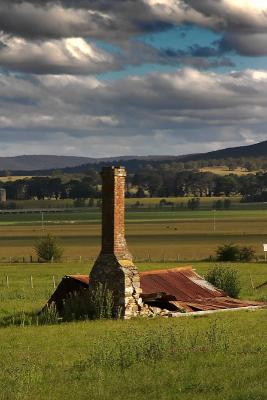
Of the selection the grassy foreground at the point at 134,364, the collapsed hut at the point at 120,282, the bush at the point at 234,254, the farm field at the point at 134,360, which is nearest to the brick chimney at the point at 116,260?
the collapsed hut at the point at 120,282

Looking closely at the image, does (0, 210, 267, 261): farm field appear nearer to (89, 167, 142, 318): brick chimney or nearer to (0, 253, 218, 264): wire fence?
(0, 253, 218, 264): wire fence

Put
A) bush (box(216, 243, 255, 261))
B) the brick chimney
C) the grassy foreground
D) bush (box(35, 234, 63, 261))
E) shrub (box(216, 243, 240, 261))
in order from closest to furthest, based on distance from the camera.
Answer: the grassy foreground, the brick chimney, shrub (box(216, 243, 240, 261)), bush (box(216, 243, 255, 261)), bush (box(35, 234, 63, 261))

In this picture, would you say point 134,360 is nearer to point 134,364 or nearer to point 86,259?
point 134,364

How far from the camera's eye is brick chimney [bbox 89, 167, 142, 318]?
94.3 feet

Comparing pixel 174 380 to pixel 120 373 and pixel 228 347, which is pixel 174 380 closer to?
pixel 120 373

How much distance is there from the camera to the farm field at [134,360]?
15.3 meters

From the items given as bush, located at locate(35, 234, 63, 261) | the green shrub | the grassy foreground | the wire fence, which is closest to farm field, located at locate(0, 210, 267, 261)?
the wire fence

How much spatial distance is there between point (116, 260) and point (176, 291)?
18.1 ft

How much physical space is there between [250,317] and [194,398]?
47.9ft

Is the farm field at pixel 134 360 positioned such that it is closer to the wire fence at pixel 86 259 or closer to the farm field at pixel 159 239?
the wire fence at pixel 86 259

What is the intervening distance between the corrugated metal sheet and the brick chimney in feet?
5.43

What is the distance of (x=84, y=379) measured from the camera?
16.9m

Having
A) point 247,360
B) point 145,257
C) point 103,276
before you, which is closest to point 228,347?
point 247,360

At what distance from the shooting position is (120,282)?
94.2 feet
